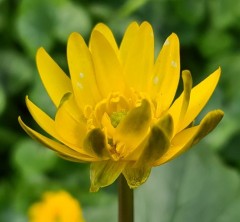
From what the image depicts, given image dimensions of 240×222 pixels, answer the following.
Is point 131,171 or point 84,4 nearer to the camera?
point 131,171

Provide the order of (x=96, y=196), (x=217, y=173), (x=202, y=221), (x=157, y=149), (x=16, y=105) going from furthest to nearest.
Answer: (x=16, y=105)
(x=96, y=196)
(x=217, y=173)
(x=202, y=221)
(x=157, y=149)

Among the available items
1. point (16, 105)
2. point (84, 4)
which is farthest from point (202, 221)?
point (84, 4)

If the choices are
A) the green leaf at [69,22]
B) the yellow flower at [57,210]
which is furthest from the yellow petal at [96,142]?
the green leaf at [69,22]

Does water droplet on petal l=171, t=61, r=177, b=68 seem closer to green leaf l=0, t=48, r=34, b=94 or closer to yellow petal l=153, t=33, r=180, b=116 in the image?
yellow petal l=153, t=33, r=180, b=116

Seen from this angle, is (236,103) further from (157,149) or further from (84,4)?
(157,149)

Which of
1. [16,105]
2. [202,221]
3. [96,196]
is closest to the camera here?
[202,221]

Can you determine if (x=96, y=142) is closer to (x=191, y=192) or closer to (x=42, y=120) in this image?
(x=42, y=120)

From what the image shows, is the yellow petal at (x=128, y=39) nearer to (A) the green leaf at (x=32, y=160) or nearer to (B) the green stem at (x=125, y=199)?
(B) the green stem at (x=125, y=199)

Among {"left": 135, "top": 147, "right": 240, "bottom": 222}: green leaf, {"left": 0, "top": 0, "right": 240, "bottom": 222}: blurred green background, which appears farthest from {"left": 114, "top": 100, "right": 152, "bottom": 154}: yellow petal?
{"left": 0, "top": 0, "right": 240, "bottom": 222}: blurred green background
